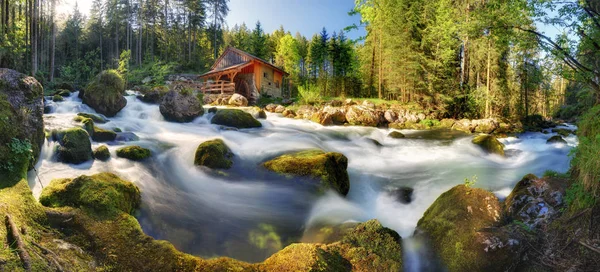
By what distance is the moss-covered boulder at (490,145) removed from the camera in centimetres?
1145

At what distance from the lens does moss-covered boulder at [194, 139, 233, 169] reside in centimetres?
753

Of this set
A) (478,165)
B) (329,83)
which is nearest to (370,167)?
(478,165)

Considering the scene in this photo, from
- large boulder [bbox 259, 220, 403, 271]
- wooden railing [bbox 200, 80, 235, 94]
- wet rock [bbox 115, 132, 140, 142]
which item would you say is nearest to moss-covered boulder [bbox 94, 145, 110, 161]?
wet rock [bbox 115, 132, 140, 142]

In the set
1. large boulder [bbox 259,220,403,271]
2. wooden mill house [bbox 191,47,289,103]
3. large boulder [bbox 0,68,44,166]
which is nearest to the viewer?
large boulder [bbox 259,220,403,271]

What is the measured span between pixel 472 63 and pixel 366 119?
11441 mm

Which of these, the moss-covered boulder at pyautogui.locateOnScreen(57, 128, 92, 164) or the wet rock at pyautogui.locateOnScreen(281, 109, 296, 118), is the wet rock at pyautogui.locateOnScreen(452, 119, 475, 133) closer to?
the wet rock at pyautogui.locateOnScreen(281, 109, 296, 118)

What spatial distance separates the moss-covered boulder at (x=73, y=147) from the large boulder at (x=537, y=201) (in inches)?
346

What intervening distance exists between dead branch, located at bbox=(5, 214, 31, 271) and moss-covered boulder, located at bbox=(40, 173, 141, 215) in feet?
3.31

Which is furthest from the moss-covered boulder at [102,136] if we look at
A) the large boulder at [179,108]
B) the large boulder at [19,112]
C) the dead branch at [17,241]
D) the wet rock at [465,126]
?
the wet rock at [465,126]

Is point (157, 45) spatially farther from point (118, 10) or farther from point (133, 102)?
point (133, 102)

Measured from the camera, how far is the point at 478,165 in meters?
9.70

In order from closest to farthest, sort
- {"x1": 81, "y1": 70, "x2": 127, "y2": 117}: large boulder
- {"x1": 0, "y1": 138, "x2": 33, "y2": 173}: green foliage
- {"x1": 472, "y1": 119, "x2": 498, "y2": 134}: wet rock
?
{"x1": 0, "y1": 138, "x2": 33, "y2": 173}: green foliage < {"x1": 81, "y1": 70, "x2": 127, "y2": 117}: large boulder < {"x1": 472, "y1": 119, "x2": 498, "y2": 134}: wet rock

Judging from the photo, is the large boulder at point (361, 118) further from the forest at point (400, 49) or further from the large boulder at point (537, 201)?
the large boulder at point (537, 201)

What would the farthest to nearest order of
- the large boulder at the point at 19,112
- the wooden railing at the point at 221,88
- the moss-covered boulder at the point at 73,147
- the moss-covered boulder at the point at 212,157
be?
1. the wooden railing at the point at 221,88
2. the moss-covered boulder at the point at 212,157
3. the moss-covered boulder at the point at 73,147
4. the large boulder at the point at 19,112
